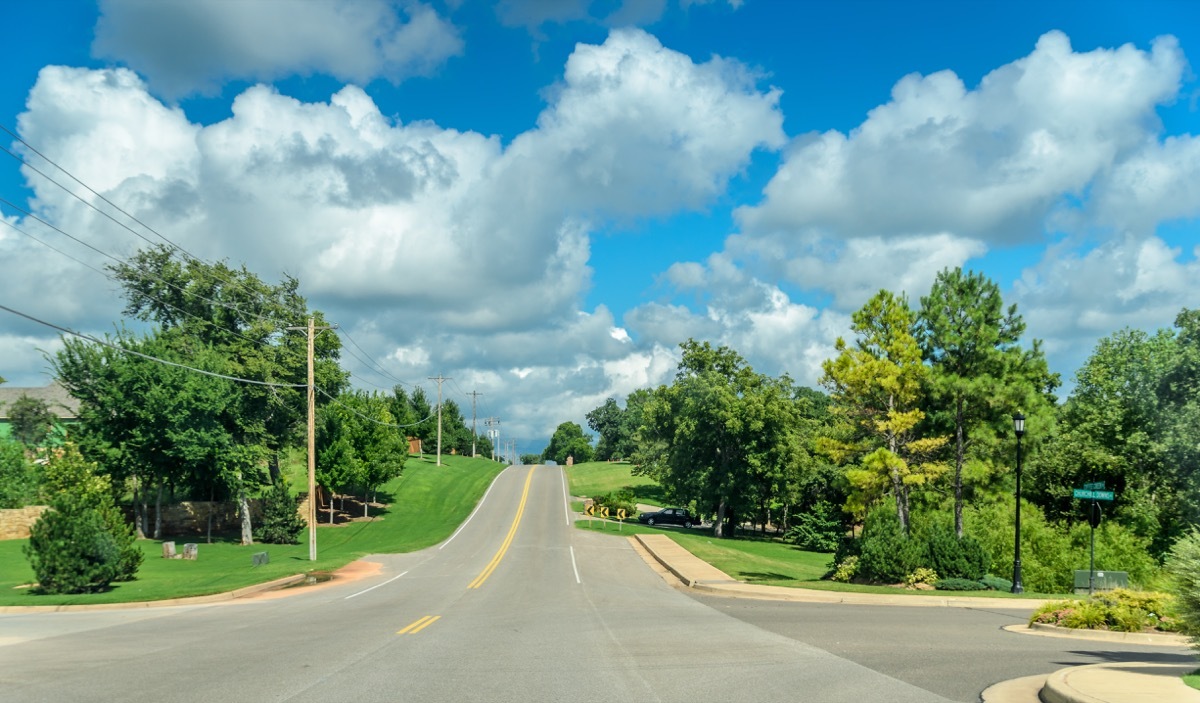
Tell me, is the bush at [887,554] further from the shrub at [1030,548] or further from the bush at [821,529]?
the bush at [821,529]

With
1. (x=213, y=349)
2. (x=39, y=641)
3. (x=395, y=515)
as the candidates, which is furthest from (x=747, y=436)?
(x=39, y=641)

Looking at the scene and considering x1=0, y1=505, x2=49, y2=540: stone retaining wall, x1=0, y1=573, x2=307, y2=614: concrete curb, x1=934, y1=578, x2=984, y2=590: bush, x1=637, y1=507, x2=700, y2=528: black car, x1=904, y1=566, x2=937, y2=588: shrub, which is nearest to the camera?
x1=0, y1=573, x2=307, y2=614: concrete curb

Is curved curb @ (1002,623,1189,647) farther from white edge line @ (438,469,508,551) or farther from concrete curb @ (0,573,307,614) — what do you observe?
white edge line @ (438,469,508,551)

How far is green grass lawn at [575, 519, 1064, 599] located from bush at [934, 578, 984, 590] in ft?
1.25

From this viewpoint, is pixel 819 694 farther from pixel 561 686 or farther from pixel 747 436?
pixel 747 436

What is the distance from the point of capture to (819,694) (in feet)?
32.8

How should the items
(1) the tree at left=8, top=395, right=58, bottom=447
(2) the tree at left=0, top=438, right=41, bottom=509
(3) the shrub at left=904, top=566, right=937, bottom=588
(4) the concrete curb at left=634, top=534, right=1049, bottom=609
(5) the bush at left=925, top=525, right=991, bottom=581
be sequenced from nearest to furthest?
(4) the concrete curb at left=634, top=534, right=1049, bottom=609, (3) the shrub at left=904, top=566, right=937, bottom=588, (5) the bush at left=925, top=525, right=991, bottom=581, (2) the tree at left=0, top=438, right=41, bottom=509, (1) the tree at left=8, top=395, right=58, bottom=447

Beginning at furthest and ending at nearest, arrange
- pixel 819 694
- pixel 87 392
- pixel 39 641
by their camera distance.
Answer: pixel 87 392, pixel 39 641, pixel 819 694

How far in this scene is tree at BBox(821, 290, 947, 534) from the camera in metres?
28.6

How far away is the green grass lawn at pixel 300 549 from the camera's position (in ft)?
91.3

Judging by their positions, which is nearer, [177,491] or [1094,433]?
[1094,433]

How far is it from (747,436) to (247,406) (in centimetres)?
3145

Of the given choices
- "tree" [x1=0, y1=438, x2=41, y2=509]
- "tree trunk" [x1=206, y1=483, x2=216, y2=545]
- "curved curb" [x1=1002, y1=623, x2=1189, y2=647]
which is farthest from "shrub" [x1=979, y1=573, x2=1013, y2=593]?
"tree" [x1=0, y1=438, x2=41, y2=509]

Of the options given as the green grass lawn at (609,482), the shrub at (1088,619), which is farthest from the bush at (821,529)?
A: the shrub at (1088,619)
